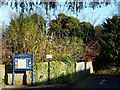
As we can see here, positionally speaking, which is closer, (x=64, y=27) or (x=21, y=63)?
(x=21, y=63)

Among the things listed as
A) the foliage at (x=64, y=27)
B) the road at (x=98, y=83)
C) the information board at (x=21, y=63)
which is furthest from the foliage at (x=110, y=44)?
the information board at (x=21, y=63)

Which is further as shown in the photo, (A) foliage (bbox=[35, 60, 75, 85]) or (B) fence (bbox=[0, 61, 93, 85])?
(A) foliage (bbox=[35, 60, 75, 85])

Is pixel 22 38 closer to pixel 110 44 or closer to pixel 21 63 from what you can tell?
pixel 21 63

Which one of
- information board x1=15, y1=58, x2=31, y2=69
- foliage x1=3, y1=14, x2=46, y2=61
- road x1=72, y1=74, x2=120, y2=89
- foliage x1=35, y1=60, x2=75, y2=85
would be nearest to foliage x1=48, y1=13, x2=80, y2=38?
foliage x1=3, y1=14, x2=46, y2=61

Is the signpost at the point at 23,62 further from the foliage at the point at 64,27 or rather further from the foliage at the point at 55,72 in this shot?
the foliage at the point at 64,27

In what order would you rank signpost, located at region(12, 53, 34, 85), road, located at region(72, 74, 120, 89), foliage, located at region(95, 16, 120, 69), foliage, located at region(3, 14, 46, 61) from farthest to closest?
foliage, located at region(95, 16, 120, 69) < foliage, located at region(3, 14, 46, 61) < road, located at region(72, 74, 120, 89) < signpost, located at region(12, 53, 34, 85)

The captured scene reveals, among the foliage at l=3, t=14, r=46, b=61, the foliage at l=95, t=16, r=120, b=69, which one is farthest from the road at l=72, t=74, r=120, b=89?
the foliage at l=95, t=16, r=120, b=69

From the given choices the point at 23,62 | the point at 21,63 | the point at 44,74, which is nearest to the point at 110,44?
the point at 44,74

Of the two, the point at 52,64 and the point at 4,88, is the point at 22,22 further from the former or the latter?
the point at 4,88

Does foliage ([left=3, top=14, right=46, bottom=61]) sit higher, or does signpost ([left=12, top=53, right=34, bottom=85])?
foliage ([left=3, top=14, right=46, bottom=61])

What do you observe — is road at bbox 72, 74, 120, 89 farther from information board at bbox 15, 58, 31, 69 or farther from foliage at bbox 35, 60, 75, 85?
information board at bbox 15, 58, 31, 69

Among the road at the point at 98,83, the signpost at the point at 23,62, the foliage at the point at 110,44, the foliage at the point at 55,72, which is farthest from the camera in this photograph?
the foliage at the point at 110,44

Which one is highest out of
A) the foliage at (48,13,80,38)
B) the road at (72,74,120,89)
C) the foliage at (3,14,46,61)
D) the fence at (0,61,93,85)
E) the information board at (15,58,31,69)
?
the foliage at (48,13,80,38)

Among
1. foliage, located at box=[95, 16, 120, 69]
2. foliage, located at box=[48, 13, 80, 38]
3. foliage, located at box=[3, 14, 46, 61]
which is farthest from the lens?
foliage, located at box=[95, 16, 120, 69]
